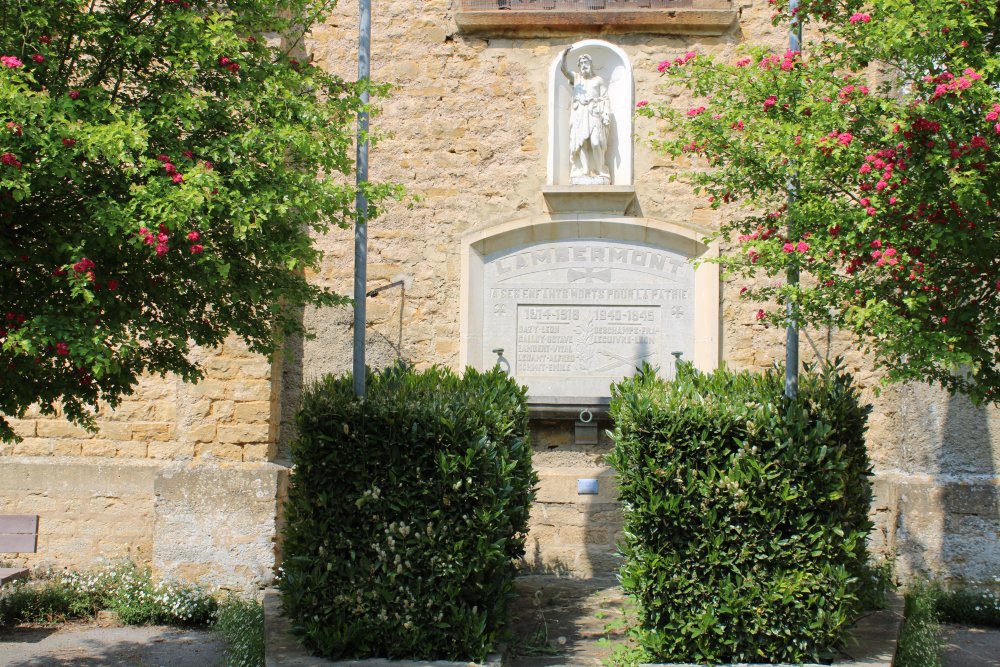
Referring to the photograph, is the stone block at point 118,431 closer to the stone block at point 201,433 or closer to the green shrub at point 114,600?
the stone block at point 201,433

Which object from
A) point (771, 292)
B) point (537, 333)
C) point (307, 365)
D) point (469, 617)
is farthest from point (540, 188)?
point (469, 617)

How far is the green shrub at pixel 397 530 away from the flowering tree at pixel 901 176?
1.85 meters

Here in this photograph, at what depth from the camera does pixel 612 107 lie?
828cm

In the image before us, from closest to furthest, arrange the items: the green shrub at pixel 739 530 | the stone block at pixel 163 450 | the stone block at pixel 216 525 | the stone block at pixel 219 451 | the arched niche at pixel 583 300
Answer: the green shrub at pixel 739 530
the stone block at pixel 216 525
the stone block at pixel 219 451
the stone block at pixel 163 450
the arched niche at pixel 583 300

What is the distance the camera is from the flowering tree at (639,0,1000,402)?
13.9 feet

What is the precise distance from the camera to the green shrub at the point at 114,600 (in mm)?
7195

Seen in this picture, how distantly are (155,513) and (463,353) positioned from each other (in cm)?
267

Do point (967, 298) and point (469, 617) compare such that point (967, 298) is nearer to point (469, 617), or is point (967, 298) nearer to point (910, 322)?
point (910, 322)

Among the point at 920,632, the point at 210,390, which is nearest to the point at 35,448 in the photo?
the point at 210,390

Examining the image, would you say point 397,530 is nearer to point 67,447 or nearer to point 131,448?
point 131,448

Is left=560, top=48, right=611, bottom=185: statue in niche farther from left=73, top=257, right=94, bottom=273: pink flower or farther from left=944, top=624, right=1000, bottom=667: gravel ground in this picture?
left=73, top=257, right=94, bottom=273: pink flower

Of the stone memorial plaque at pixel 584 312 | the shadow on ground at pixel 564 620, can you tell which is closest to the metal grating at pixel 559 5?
the stone memorial plaque at pixel 584 312

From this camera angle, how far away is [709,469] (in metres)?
5.39

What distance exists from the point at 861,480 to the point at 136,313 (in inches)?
162
